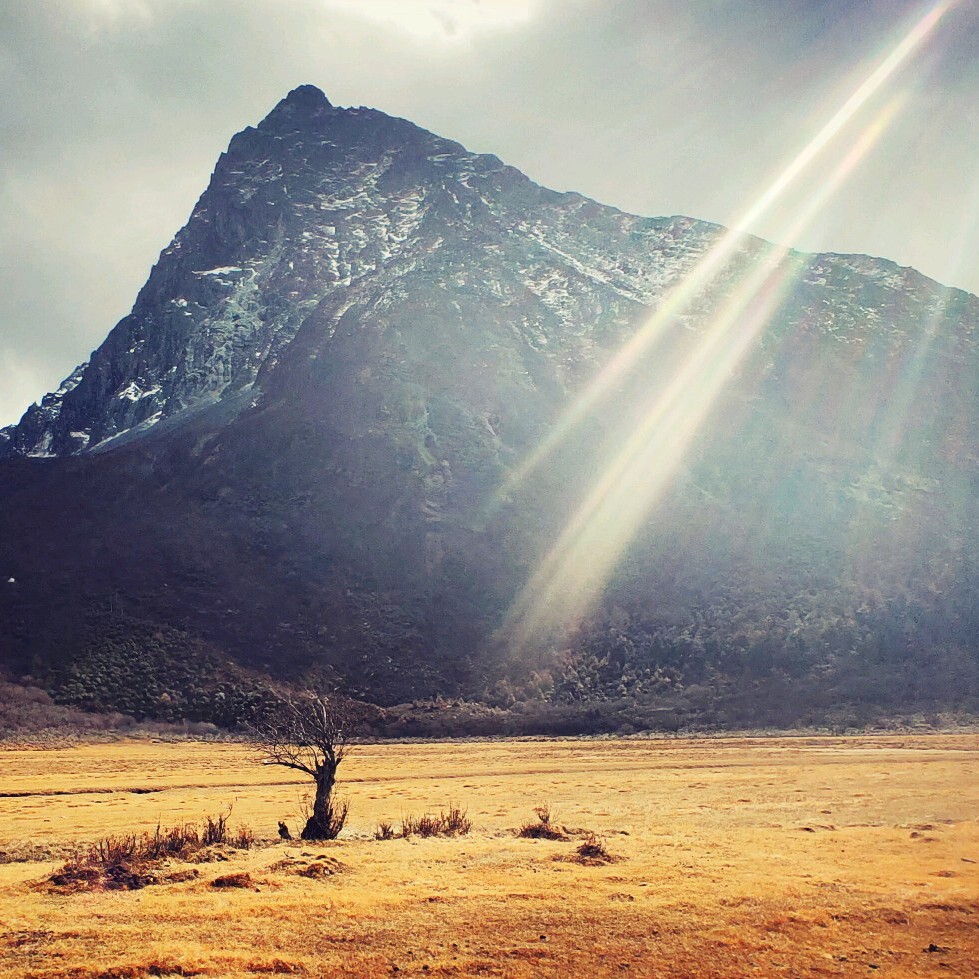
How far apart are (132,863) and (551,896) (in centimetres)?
928

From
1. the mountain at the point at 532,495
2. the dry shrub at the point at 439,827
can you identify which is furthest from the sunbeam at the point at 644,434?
the dry shrub at the point at 439,827

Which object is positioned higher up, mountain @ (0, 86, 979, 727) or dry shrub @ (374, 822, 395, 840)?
mountain @ (0, 86, 979, 727)

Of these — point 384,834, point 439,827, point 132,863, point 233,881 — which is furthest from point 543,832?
point 132,863

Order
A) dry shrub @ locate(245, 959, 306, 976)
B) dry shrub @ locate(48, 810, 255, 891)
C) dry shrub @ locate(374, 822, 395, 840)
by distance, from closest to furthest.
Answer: dry shrub @ locate(245, 959, 306, 976), dry shrub @ locate(48, 810, 255, 891), dry shrub @ locate(374, 822, 395, 840)

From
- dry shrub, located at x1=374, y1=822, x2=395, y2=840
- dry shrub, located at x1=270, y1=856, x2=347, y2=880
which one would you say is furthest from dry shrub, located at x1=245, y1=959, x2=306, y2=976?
dry shrub, located at x1=374, y1=822, x2=395, y2=840

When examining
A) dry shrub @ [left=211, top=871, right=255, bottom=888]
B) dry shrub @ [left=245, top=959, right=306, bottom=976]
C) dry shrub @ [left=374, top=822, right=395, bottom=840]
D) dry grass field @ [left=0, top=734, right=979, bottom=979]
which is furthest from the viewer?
dry shrub @ [left=374, top=822, right=395, bottom=840]

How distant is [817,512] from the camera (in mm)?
108875

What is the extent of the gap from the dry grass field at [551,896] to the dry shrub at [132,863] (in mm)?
538

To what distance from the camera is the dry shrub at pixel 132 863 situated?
53.3 feet

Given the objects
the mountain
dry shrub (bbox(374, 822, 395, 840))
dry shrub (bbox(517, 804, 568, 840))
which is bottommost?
A: dry shrub (bbox(374, 822, 395, 840))

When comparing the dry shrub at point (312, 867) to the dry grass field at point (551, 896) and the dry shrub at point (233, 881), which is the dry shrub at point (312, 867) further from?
the dry shrub at point (233, 881)

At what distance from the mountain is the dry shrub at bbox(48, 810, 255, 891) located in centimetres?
6417

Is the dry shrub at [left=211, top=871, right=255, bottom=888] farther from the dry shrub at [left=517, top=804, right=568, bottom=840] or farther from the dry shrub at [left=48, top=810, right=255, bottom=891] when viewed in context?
the dry shrub at [left=517, top=804, right=568, bottom=840]

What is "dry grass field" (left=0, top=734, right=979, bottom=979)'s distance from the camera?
1235cm
